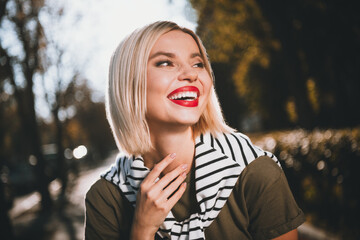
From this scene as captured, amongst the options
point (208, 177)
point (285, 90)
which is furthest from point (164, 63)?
point (285, 90)

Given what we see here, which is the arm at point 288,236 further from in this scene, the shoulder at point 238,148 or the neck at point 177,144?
the neck at point 177,144

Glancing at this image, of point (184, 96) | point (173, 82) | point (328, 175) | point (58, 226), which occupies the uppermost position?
point (173, 82)

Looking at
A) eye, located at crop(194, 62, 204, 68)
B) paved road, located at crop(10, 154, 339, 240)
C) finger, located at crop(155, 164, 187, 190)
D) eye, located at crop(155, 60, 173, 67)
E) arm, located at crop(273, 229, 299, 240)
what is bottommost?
paved road, located at crop(10, 154, 339, 240)

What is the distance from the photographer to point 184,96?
1.74 metres

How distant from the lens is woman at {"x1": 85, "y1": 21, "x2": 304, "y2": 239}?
160 centimetres

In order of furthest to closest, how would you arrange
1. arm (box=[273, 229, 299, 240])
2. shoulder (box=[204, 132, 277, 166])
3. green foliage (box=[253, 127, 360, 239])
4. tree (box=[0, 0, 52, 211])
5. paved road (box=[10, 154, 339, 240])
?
1. tree (box=[0, 0, 52, 211])
2. paved road (box=[10, 154, 339, 240])
3. green foliage (box=[253, 127, 360, 239])
4. shoulder (box=[204, 132, 277, 166])
5. arm (box=[273, 229, 299, 240])

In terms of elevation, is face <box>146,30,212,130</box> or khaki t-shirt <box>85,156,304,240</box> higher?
face <box>146,30,212,130</box>

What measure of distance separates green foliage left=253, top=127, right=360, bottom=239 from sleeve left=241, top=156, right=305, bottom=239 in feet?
10.6

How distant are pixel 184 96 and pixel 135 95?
32cm

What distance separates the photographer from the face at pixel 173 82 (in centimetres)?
172

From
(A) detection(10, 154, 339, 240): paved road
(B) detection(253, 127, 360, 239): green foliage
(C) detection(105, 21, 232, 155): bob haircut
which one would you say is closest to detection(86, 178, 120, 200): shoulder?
(C) detection(105, 21, 232, 155): bob haircut

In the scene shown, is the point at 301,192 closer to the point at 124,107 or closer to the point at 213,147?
the point at 213,147

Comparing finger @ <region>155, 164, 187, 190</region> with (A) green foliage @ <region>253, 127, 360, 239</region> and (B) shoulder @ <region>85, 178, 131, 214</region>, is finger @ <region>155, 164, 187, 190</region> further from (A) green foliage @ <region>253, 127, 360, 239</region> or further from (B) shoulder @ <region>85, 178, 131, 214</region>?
(A) green foliage @ <region>253, 127, 360, 239</region>

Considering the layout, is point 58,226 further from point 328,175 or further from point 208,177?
point 208,177
